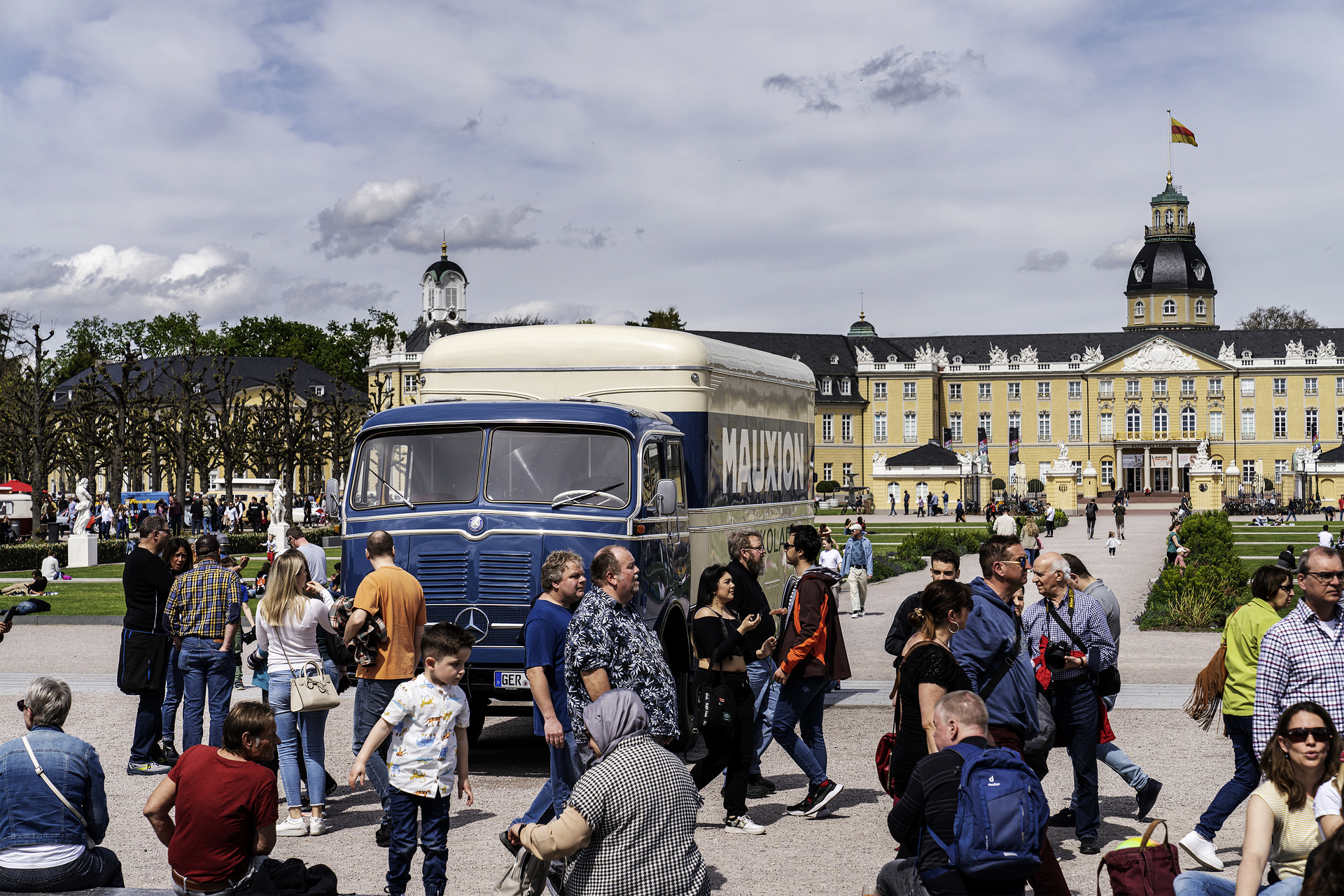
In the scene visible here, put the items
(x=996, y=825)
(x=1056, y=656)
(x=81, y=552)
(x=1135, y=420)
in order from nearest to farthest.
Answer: (x=996, y=825) < (x=1056, y=656) < (x=81, y=552) < (x=1135, y=420)

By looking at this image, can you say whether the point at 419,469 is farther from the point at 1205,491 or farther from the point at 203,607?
the point at 1205,491

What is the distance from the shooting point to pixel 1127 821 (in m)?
9.11

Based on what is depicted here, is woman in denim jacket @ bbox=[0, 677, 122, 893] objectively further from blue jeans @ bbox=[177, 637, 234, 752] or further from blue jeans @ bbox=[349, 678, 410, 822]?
→ blue jeans @ bbox=[177, 637, 234, 752]

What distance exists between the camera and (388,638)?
28.3 feet

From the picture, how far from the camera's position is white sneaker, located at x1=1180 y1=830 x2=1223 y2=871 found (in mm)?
7547

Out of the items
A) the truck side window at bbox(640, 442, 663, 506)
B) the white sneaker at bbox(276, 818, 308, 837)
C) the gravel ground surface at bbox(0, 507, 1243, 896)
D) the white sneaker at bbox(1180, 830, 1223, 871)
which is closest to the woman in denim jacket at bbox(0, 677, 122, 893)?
the gravel ground surface at bbox(0, 507, 1243, 896)

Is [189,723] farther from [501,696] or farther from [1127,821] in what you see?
[1127,821]

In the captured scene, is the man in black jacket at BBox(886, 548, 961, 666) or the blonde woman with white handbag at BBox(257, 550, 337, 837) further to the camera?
the blonde woman with white handbag at BBox(257, 550, 337, 837)

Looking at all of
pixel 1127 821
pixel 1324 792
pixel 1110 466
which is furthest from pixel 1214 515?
pixel 1110 466

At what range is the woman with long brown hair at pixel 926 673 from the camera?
665cm

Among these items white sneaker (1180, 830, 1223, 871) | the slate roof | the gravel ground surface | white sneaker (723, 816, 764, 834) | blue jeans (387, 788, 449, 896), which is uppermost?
the slate roof

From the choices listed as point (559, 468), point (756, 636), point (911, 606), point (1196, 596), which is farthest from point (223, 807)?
point (1196, 596)

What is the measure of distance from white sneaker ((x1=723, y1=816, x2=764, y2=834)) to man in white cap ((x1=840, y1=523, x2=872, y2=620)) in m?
15.7

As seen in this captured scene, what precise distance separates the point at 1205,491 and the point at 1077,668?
8258 centimetres
